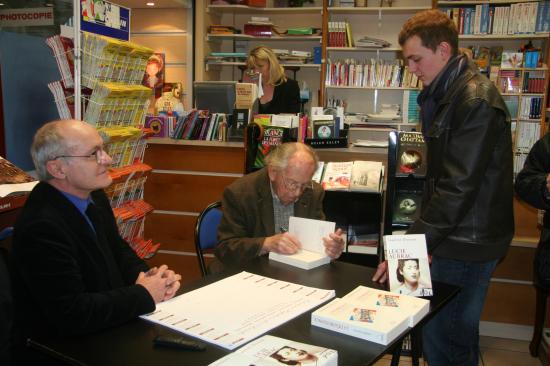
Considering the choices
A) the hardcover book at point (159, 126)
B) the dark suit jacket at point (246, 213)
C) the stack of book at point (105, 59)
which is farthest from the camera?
the hardcover book at point (159, 126)

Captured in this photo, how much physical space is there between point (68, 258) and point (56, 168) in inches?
13.7

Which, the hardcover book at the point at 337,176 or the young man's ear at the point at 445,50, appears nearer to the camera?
the young man's ear at the point at 445,50

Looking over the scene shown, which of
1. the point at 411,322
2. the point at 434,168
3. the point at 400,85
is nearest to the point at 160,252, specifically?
the point at 434,168

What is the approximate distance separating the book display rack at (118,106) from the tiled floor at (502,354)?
5.40 feet

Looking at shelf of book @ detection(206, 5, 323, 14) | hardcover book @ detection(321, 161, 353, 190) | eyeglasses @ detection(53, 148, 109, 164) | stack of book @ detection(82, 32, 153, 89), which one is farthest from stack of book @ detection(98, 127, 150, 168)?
shelf of book @ detection(206, 5, 323, 14)

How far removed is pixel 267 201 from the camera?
218cm

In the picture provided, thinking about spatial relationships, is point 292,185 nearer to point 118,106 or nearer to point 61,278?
point 61,278

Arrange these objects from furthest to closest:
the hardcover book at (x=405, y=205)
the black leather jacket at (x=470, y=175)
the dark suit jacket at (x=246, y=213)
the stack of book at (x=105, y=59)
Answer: the hardcover book at (x=405, y=205) < the stack of book at (x=105, y=59) < the dark suit jacket at (x=246, y=213) < the black leather jacket at (x=470, y=175)

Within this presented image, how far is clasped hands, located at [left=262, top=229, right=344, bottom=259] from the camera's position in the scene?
6.12ft

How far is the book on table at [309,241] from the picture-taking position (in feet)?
6.00

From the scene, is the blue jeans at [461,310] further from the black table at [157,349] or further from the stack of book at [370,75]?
the stack of book at [370,75]

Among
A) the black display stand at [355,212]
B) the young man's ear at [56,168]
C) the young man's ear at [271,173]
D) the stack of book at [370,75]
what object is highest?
the stack of book at [370,75]

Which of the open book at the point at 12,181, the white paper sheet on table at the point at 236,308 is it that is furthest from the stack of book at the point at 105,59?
the white paper sheet on table at the point at 236,308

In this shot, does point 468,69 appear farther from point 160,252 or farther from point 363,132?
point 363,132
